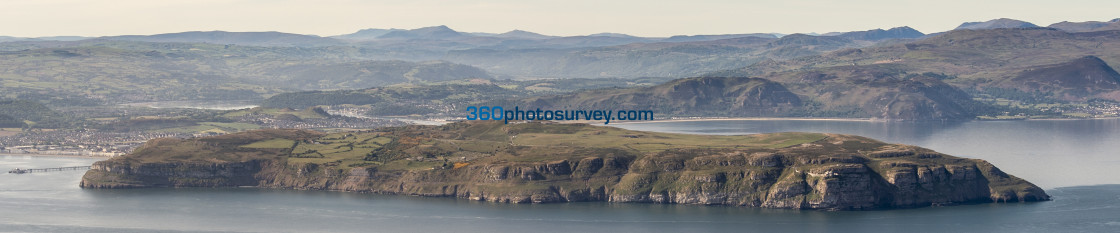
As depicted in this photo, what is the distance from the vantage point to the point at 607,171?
546 ft

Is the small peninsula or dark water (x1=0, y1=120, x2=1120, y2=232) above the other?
the small peninsula

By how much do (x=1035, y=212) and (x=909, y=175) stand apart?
15.2 metres

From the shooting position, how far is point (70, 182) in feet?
616

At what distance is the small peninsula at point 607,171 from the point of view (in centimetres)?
15425

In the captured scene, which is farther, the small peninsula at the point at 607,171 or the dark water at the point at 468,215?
the small peninsula at the point at 607,171

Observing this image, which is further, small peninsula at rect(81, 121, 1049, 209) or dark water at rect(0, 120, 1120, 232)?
small peninsula at rect(81, 121, 1049, 209)

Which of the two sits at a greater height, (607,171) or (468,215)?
(607,171)

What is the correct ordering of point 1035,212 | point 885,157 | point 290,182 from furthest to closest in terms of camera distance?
point 290,182 → point 885,157 → point 1035,212

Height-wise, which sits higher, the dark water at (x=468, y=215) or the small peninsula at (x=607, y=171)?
the small peninsula at (x=607, y=171)

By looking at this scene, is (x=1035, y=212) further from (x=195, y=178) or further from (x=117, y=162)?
(x=117, y=162)

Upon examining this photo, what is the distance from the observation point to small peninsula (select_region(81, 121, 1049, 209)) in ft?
506

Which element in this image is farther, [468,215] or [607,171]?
[607,171]

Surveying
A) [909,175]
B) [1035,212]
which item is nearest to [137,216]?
[909,175]

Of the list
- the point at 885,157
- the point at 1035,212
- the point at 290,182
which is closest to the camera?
the point at 1035,212
